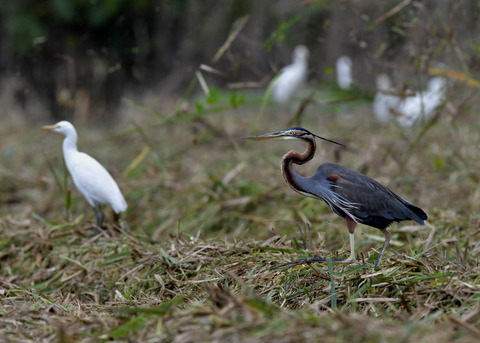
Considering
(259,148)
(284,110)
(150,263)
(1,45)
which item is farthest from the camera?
(1,45)

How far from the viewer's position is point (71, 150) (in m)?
3.85

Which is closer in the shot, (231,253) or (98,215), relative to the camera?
(231,253)

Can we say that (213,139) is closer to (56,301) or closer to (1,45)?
(56,301)

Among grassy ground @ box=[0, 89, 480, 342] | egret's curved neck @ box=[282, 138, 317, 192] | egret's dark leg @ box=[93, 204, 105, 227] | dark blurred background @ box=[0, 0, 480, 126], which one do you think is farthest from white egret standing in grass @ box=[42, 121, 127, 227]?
dark blurred background @ box=[0, 0, 480, 126]

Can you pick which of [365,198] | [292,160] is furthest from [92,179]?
[365,198]

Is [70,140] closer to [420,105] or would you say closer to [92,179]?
[92,179]

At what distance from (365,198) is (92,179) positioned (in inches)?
68.5

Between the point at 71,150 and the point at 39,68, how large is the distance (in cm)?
689

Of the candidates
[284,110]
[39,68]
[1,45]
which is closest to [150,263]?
[284,110]

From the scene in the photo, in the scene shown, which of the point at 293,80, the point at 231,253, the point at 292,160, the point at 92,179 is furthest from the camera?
the point at 293,80

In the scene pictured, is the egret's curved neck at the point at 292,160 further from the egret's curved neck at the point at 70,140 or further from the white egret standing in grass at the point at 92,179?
the egret's curved neck at the point at 70,140

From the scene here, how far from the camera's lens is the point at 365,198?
2.72 m

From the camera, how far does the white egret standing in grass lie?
3.67 meters

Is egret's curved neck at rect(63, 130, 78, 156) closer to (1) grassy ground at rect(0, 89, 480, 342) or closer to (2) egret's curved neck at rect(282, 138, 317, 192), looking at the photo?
(1) grassy ground at rect(0, 89, 480, 342)
